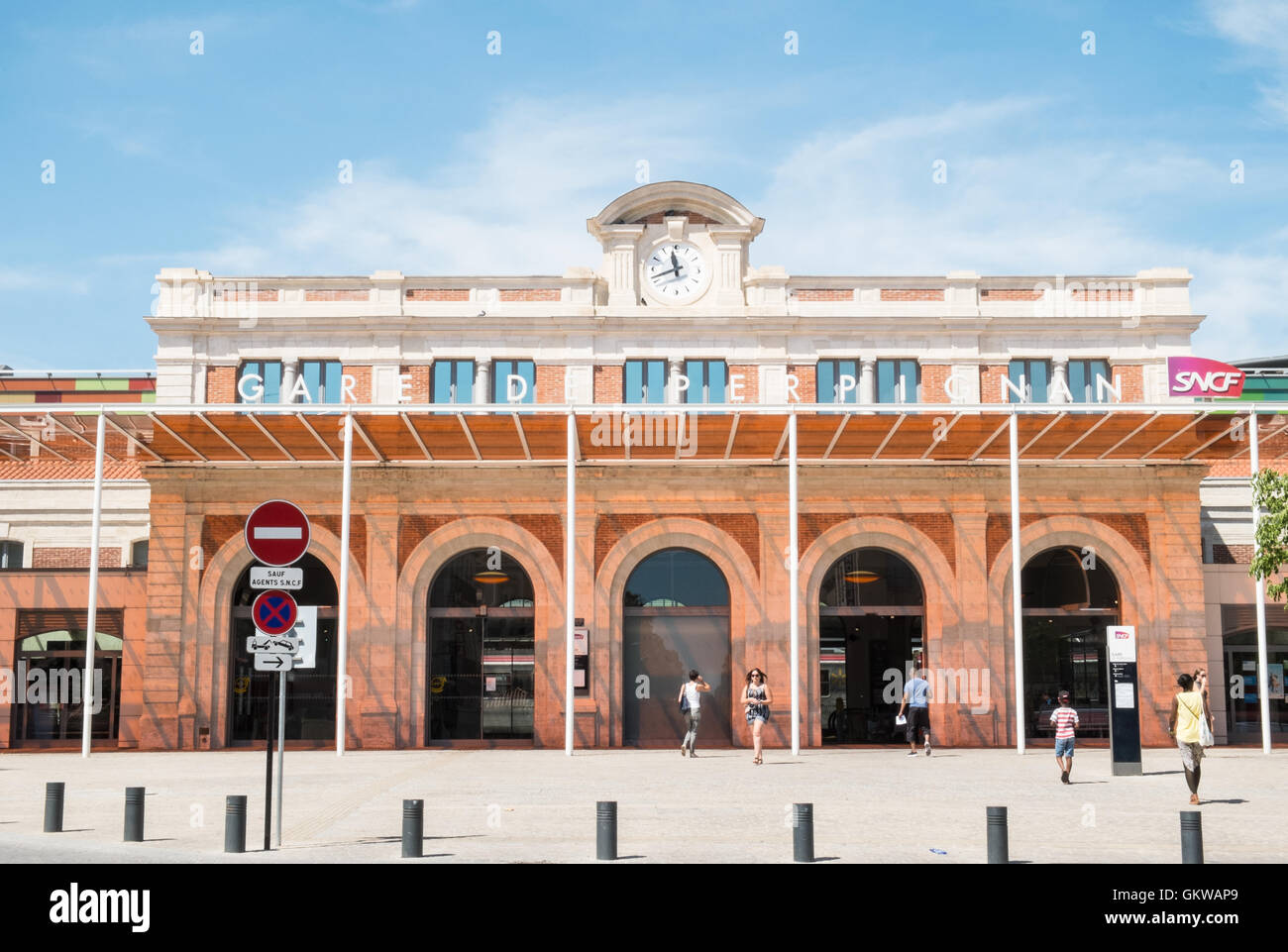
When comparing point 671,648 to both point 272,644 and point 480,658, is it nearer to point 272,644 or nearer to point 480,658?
point 480,658

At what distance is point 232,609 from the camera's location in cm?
2880

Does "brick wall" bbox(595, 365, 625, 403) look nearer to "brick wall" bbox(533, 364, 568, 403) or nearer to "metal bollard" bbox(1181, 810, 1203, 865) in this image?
"brick wall" bbox(533, 364, 568, 403)

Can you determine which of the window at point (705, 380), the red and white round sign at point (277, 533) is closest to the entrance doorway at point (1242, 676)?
the window at point (705, 380)

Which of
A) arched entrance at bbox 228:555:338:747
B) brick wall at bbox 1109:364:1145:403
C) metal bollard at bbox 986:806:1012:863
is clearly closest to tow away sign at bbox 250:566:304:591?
metal bollard at bbox 986:806:1012:863

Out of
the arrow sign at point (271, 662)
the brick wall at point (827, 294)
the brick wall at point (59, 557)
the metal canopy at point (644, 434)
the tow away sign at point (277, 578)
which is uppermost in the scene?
the brick wall at point (827, 294)

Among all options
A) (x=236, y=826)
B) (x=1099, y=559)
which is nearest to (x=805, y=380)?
(x=1099, y=559)

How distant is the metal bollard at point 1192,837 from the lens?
1152 centimetres

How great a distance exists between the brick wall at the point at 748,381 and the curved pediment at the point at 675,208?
333 centimetres

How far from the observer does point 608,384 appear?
29875 millimetres

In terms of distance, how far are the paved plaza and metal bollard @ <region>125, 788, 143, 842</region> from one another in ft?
1.07

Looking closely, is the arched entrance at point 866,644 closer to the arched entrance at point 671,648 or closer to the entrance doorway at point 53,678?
the arched entrance at point 671,648

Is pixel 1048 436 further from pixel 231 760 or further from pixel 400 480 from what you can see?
pixel 231 760
